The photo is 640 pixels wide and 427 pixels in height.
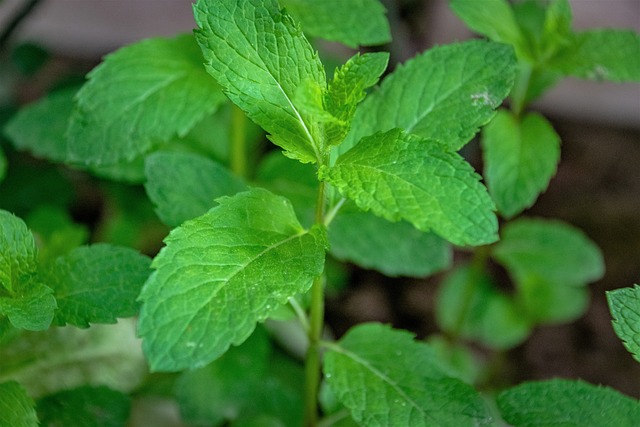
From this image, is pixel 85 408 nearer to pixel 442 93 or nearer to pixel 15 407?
pixel 15 407

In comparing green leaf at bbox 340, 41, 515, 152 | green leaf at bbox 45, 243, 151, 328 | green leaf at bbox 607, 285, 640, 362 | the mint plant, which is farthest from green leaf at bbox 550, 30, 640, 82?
green leaf at bbox 45, 243, 151, 328

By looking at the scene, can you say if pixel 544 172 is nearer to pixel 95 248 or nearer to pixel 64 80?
pixel 95 248

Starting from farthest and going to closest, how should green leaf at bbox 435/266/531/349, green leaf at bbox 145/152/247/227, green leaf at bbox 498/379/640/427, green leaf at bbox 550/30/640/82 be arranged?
green leaf at bbox 435/266/531/349 < green leaf at bbox 550/30/640/82 < green leaf at bbox 145/152/247/227 < green leaf at bbox 498/379/640/427

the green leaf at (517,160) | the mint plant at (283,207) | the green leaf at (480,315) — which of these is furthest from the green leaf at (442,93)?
the green leaf at (480,315)

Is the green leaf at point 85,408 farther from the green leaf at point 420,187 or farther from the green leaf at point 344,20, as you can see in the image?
the green leaf at point 344,20

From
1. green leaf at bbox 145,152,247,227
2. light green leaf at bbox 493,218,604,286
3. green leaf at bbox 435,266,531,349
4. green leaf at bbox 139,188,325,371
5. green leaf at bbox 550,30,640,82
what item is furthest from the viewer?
green leaf at bbox 435,266,531,349

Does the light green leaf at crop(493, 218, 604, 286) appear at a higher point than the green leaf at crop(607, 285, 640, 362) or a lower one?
lower

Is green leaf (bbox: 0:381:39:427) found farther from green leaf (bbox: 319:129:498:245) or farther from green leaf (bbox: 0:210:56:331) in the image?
green leaf (bbox: 319:129:498:245)
